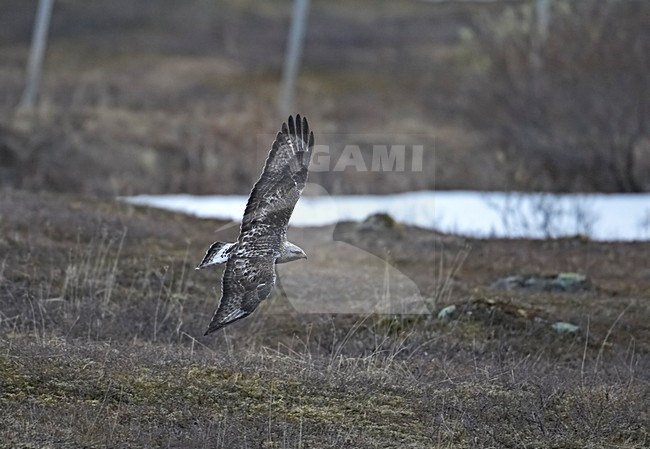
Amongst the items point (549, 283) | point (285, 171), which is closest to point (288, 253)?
point (285, 171)

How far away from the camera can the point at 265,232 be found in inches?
284

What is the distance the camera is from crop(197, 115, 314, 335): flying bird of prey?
695cm

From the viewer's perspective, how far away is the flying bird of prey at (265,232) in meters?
6.95

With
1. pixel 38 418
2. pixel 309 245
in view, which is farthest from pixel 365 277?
pixel 38 418

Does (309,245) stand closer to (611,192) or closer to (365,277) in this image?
(365,277)

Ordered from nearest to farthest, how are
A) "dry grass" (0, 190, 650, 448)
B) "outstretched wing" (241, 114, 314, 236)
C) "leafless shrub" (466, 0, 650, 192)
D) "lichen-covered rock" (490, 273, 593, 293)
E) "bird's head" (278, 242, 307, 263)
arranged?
1. "dry grass" (0, 190, 650, 448)
2. "outstretched wing" (241, 114, 314, 236)
3. "bird's head" (278, 242, 307, 263)
4. "lichen-covered rock" (490, 273, 593, 293)
5. "leafless shrub" (466, 0, 650, 192)

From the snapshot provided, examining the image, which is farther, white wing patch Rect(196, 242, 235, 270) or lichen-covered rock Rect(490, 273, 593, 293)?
lichen-covered rock Rect(490, 273, 593, 293)

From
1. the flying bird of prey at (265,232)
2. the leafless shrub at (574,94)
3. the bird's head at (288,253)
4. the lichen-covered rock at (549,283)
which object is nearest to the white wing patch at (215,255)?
the flying bird of prey at (265,232)

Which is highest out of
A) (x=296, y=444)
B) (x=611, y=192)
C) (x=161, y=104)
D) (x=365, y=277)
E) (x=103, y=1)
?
(x=103, y=1)

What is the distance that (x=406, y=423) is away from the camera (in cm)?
640

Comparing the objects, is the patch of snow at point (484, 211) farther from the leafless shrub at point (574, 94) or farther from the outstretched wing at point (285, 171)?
the outstretched wing at point (285, 171)

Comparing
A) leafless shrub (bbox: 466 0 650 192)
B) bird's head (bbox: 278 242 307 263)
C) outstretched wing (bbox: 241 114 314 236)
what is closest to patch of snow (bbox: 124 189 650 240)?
leafless shrub (bbox: 466 0 650 192)

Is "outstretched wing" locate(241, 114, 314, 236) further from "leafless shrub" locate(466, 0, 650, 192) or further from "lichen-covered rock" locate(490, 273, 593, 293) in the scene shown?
"leafless shrub" locate(466, 0, 650, 192)

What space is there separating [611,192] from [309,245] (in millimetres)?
6846
